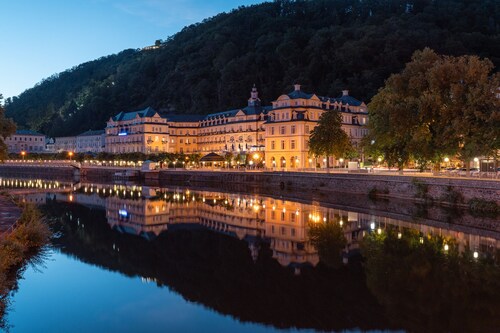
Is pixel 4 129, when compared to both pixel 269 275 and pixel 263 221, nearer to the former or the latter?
pixel 263 221

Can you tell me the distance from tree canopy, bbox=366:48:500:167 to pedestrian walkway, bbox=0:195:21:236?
107 feet

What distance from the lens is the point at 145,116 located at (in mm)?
116438

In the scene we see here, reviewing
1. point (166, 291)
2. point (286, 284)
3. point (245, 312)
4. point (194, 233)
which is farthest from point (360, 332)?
point (194, 233)

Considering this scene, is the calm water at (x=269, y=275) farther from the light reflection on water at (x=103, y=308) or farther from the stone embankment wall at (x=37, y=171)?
the stone embankment wall at (x=37, y=171)

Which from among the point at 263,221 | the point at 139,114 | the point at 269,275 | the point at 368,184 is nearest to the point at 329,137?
the point at 368,184

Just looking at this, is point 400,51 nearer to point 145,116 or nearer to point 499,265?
point 145,116

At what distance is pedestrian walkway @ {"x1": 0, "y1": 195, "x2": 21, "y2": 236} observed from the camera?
24.3 meters

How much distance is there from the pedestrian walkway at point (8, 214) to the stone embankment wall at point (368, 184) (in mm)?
32466

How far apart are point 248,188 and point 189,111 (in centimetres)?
8870

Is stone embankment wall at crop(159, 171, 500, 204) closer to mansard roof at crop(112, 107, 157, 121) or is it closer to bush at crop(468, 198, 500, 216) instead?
bush at crop(468, 198, 500, 216)

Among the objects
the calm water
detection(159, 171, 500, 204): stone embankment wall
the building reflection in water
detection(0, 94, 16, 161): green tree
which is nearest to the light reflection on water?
the calm water

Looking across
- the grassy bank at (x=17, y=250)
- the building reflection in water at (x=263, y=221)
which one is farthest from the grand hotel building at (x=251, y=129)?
the grassy bank at (x=17, y=250)

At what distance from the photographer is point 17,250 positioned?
821 inches

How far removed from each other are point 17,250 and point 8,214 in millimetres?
9752
